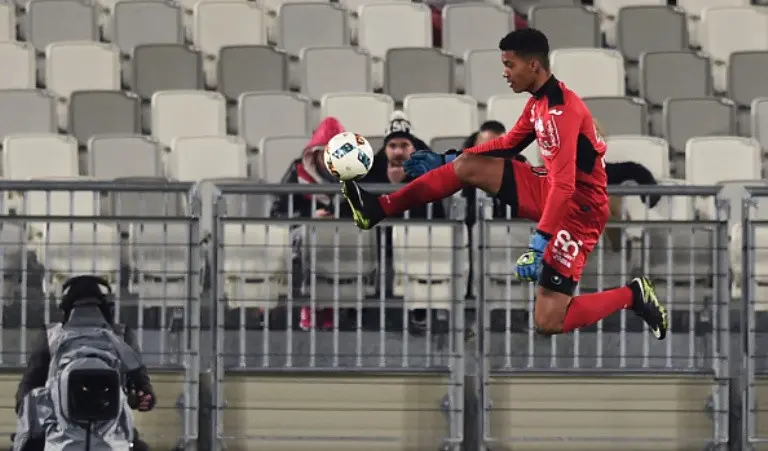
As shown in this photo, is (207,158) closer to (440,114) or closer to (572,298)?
(440,114)

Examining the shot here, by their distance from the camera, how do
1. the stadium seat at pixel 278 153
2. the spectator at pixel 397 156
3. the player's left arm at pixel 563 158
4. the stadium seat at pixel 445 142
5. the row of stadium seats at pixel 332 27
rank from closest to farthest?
the player's left arm at pixel 563 158 → the spectator at pixel 397 156 → the stadium seat at pixel 445 142 → the stadium seat at pixel 278 153 → the row of stadium seats at pixel 332 27

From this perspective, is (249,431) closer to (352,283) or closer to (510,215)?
(352,283)

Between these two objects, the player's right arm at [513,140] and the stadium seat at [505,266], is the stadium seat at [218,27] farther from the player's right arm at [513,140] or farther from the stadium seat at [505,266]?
the player's right arm at [513,140]

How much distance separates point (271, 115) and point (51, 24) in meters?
2.16

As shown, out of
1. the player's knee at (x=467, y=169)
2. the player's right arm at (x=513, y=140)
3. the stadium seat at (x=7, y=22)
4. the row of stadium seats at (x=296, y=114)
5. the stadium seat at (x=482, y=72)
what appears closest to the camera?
the player's knee at (x=467, y=169)

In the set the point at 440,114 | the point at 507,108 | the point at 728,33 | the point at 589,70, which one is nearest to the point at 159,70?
the point at 440,114

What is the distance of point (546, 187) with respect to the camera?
10023 millimetres

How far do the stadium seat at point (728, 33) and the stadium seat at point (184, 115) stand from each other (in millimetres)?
3952

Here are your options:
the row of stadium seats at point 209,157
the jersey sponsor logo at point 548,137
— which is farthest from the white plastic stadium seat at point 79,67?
the jersey sponsor logo at point 548,137

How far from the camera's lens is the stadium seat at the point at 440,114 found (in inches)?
555

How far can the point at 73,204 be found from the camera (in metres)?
11.6

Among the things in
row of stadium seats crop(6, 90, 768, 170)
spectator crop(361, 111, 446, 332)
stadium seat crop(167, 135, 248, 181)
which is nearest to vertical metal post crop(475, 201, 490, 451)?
spectator crop(361, 111, 446, 332)

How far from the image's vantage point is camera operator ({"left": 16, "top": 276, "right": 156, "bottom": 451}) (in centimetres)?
1038

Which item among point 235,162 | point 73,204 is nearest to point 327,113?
point 235,162
